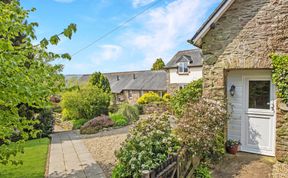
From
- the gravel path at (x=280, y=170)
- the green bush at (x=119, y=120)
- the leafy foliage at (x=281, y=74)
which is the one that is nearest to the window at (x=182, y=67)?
the green bush at (x=119, y=120)

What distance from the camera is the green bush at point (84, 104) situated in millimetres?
18373

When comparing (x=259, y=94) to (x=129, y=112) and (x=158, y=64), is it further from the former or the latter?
(x=158, y=64)

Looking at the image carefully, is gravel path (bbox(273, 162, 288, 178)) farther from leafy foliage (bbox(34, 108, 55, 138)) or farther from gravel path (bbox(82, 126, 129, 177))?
leafy foliage (bbox(34, 108, 55, 138))

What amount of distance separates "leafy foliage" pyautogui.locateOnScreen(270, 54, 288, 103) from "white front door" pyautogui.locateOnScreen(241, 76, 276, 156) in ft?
1.56

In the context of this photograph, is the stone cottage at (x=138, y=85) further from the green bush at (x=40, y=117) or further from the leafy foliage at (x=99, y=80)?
the green bush at (x=40, y=117)

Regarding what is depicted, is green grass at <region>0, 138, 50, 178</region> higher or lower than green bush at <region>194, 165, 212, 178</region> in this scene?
lower

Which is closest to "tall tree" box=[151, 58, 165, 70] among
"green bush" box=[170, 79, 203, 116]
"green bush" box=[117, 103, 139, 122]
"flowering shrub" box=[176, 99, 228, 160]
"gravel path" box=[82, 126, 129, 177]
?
"green bush" box=[117, 103, 139, 122]

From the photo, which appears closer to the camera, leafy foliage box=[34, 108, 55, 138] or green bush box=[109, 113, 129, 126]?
leafy foliage box=[34, 108, 55, 138]

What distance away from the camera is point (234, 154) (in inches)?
301

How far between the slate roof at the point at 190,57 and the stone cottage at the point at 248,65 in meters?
20.3

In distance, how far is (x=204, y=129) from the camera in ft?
20.1

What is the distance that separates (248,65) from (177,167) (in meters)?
4.23

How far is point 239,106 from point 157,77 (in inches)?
1089

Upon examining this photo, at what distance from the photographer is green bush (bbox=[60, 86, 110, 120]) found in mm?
18373
